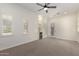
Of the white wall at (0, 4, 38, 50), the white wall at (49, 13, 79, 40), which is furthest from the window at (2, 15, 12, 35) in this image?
the white wall at (49, 13, 79, 40)

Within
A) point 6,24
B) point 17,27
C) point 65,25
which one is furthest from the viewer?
point 17,27

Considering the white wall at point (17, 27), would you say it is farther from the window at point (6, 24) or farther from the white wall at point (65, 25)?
the white wall at point (65, 25)

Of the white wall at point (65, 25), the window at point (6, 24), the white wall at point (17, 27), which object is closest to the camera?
the white wall at point (65, 25)

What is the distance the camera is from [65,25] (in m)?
3.19

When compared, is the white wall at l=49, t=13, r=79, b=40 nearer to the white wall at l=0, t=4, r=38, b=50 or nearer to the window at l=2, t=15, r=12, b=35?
the white wall at l=0, t=4, r=38, b=50

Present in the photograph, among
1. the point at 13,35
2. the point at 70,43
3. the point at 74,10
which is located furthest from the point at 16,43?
the point at 74,10

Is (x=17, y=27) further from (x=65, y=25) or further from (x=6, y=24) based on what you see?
(x=65, y=25)

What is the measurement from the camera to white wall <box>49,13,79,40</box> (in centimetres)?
314

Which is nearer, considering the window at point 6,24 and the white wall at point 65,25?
the white wall at point 65,25

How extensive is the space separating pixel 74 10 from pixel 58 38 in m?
1.06

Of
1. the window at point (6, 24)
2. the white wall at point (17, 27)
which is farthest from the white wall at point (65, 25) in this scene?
the window at point (6, 24)

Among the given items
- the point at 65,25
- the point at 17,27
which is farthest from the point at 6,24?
the point at 65,25

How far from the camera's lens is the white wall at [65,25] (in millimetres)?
3143

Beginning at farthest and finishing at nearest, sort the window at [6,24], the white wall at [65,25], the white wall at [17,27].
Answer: the white wall at [17,27], the window at [6,24], the white wall at [65,25]
